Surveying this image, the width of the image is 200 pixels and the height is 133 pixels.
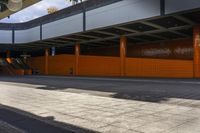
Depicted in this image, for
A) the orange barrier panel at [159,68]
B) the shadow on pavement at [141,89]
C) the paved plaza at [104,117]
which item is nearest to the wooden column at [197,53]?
the orange barrier panel at [159,68]

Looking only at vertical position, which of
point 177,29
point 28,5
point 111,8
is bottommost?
point 28,5

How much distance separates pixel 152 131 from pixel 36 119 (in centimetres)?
338

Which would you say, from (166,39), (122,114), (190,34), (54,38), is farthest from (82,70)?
(122,114)

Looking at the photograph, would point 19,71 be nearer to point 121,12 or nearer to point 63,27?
point 63,27

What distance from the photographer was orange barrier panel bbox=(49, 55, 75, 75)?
1716 inches

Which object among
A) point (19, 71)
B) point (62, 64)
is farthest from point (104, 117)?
point (19, 71)

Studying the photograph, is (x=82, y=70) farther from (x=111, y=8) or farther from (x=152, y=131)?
(x=152, y=131)

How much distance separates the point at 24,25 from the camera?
50.2 meters

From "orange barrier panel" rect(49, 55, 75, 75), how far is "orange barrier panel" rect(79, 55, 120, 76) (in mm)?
1781

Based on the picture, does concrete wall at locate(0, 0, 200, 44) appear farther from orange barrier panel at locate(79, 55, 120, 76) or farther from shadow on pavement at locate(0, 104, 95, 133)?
shadow on pavement at locate(0, 104, 95, 133)

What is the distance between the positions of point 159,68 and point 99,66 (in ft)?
30.2

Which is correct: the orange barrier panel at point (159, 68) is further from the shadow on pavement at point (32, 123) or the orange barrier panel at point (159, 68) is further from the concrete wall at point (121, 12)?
the shadow on pavement at point (32, 123)

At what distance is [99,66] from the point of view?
128 feet

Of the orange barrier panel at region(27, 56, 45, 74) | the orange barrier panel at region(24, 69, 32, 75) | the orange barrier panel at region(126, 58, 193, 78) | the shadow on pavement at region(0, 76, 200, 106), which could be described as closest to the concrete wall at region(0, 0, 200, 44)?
the orange barrier panel at region(126, 58, 193, 78)
